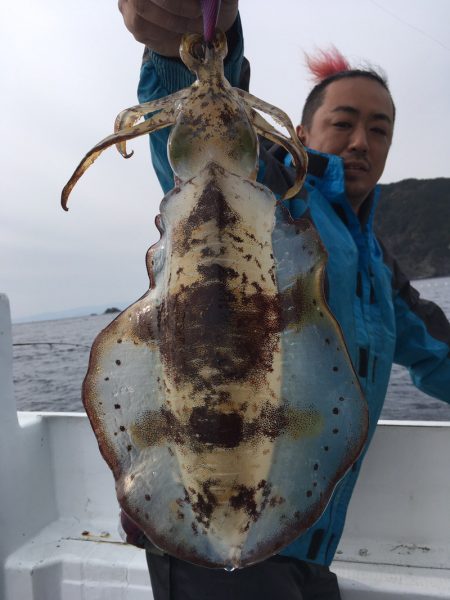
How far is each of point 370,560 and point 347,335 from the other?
178 cm

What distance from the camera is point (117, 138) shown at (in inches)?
46.6

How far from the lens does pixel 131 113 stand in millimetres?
1260

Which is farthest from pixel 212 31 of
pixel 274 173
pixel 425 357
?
pixel 425 357

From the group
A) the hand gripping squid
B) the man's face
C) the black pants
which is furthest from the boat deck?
the hand gripping squid

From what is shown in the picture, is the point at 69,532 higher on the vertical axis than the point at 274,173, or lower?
lower

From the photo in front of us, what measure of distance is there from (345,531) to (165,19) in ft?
10.0

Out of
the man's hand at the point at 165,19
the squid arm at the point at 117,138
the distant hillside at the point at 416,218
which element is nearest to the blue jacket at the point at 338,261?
the man's hand at the point at 165,19

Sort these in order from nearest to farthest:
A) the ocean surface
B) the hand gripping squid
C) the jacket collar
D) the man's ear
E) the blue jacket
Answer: the hand gripping squid → the blue jacket → the jacket collar → the man's ear → the ocean surface

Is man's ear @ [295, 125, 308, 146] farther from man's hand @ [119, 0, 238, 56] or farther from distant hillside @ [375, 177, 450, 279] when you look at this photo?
distant hillside @ [375, 177, 450, 279]

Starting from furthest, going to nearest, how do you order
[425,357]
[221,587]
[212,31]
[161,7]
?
1. [425,357]
2. [221,587]
3. [161,7]
4. [212,31]

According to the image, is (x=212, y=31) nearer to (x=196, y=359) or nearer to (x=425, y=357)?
(x=196, y=359)

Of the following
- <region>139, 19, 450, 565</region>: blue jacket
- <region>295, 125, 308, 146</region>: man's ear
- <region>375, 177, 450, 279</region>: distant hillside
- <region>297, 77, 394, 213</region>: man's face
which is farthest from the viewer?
<region>375, 177, 450, 279</region>: distant hillside

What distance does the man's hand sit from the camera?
1.34m

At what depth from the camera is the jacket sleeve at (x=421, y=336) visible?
2.93 meters
